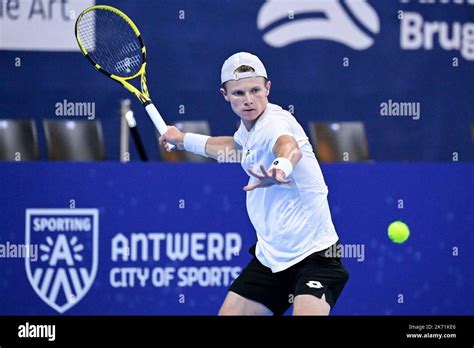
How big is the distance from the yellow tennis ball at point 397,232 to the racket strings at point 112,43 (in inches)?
77.1

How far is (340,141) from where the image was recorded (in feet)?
26.9

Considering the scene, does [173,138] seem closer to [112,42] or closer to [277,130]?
[277,130]

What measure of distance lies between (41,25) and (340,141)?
2.25 metres

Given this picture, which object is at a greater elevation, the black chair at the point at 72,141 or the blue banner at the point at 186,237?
the black chair at the point at 72,141

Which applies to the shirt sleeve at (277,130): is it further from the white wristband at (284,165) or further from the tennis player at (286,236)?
the white wristband at (284,165)

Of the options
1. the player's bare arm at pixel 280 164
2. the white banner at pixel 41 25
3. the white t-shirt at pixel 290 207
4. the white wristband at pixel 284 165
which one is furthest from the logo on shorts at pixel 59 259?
the white wristband at pixel 284 165

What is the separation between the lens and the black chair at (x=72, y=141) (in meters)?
8.03

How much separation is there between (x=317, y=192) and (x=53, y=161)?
2.31 metres

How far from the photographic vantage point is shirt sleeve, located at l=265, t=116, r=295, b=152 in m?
5.80

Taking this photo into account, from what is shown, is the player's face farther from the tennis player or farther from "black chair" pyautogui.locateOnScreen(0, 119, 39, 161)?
"black chair" pyautogui.locateOnScreen(0, 119, 39, 161)

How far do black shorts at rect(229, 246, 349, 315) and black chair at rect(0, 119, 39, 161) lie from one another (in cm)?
237

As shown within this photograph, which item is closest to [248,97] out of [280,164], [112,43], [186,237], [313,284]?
[280,164]
